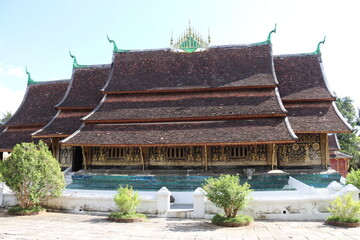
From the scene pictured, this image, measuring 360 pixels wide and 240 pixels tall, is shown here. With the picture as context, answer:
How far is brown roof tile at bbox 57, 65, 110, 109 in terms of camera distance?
18.1 metres

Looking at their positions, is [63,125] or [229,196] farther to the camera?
[63,125]

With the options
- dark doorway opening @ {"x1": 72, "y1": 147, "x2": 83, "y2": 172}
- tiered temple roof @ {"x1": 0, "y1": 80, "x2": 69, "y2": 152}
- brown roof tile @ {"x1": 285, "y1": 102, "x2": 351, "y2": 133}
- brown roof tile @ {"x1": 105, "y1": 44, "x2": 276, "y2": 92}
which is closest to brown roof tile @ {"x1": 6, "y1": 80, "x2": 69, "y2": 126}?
tiered temple roof @ {"x1": 0, "y1": 80, "x2": 69, "y2": 152}

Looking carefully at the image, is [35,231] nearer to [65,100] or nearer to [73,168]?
[73,168]

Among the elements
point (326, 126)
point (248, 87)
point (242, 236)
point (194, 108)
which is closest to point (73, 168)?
point (194, 108)

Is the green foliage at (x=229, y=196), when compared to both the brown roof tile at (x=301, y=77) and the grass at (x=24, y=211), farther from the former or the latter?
the brown roof tile at (x=301, y=77)

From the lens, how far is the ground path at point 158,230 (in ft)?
23.9

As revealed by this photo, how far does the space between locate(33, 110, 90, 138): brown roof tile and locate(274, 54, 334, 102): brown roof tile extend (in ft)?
37.7

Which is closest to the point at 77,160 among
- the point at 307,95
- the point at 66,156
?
the point at 66,156

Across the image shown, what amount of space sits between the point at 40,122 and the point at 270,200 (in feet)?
50.7

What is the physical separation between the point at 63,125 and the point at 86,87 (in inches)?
133

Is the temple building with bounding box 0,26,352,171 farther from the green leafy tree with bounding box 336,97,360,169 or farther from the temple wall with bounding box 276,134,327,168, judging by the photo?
the green leafy tree with bounding box 336,97,360,169

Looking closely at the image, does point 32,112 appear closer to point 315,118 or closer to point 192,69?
point 192,69

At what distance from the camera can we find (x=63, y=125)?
16.8m

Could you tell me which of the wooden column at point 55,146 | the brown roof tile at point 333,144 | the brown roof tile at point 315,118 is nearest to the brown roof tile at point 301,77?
the brown roof tile at point 315,118
